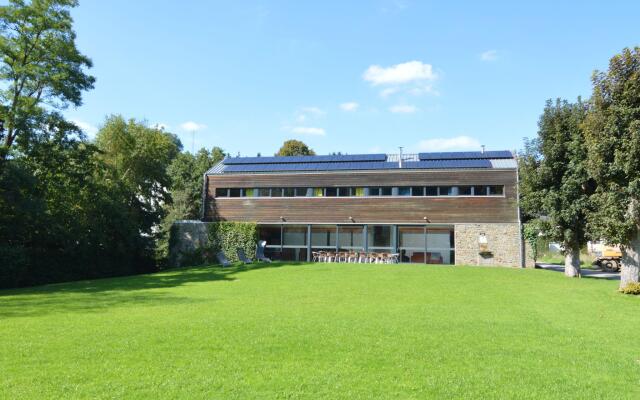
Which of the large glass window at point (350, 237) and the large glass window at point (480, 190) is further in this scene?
the large glass window at point (350, 237)

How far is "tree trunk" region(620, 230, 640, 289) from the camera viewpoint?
596 inches

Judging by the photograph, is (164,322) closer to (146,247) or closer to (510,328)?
(510,328)

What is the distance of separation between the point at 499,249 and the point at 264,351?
22.3 meters

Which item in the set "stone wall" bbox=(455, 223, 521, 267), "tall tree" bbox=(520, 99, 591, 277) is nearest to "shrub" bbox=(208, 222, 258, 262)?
"stone wall" bbox=(455, 223, 521, 267)

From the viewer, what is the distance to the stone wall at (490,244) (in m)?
26.0

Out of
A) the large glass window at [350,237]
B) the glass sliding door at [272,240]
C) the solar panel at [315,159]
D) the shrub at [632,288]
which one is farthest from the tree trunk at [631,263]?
the glass sliding door at [272,240]

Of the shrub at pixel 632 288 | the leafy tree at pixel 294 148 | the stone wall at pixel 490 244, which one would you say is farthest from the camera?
the leafy tree at pixel 294 148

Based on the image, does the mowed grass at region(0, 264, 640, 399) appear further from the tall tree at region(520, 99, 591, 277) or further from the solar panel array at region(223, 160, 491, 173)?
the solar panel array at region(223, 160, 491, 173)

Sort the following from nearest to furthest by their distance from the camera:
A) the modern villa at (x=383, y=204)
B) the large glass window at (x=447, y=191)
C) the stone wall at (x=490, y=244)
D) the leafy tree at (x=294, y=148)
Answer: the stone wall at (x=490, y=244), the modern villa at (x=383, y=204), the large glass window at (x=447, y=191), the leafy tree at (x=294, y=148)

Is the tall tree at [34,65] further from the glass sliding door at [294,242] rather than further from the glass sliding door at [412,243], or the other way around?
the glass sliding door at [412,243]

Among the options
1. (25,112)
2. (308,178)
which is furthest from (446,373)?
(308,178)

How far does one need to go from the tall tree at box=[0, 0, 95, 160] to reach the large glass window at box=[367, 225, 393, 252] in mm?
17302

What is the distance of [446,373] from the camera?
5.71 m

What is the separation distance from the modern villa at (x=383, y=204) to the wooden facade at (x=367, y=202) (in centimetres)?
6
